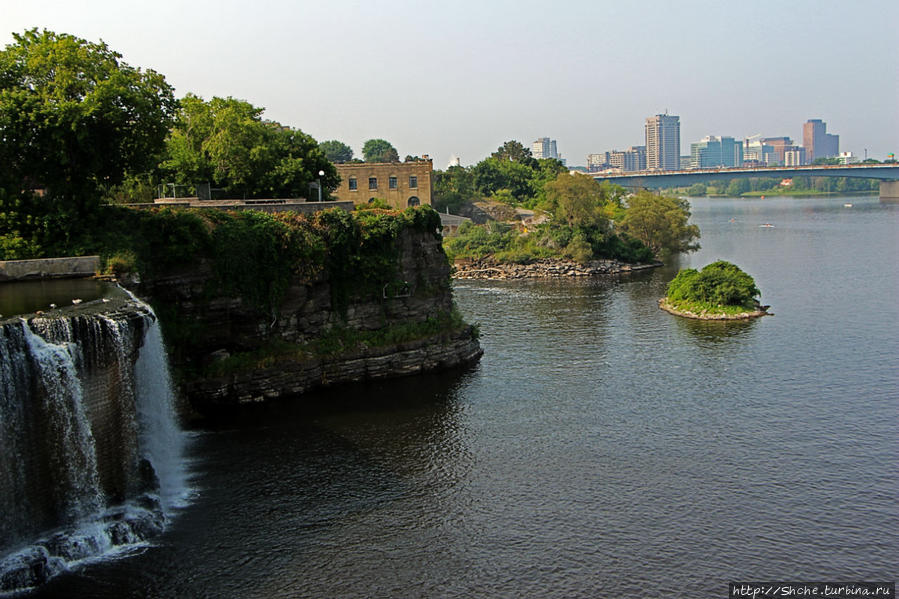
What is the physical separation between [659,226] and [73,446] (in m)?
80.4

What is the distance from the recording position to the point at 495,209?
111m

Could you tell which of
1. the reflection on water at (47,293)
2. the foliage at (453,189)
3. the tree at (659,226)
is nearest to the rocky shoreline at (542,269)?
the tree at (659,226)

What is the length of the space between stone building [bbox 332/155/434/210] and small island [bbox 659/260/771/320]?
33307mm

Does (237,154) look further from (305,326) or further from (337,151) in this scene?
(337,151)

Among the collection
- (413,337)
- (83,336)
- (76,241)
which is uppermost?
(76,241)

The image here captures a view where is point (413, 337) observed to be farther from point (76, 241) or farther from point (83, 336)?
point (83, 336)

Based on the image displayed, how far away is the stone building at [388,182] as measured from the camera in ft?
274

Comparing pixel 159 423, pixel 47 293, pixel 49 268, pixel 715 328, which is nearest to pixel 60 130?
pixel 49 268

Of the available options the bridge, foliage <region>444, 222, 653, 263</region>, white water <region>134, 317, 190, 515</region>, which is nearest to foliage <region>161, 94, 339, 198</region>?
white water <region>134, 317, 190, 515</region>

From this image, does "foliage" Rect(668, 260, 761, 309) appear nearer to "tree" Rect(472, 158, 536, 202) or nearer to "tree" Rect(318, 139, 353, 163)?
"tree" Rect(472, 158, 536, 202)

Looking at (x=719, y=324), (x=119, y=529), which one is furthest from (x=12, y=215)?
(x=719, y=324)

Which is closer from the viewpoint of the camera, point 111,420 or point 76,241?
point 111,420

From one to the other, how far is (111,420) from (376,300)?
1990 cm

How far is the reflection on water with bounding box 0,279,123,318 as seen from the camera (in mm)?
26141
